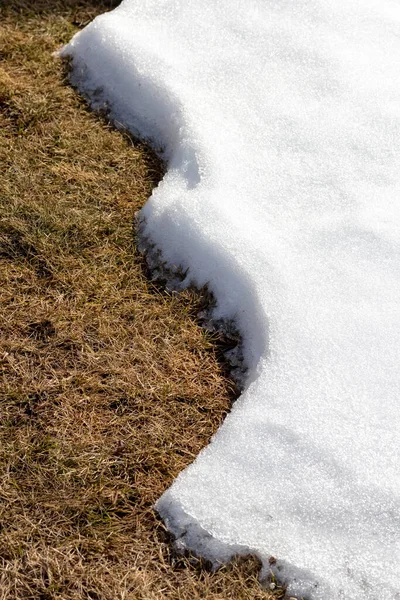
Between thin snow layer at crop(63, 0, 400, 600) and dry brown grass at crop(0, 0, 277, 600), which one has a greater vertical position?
thin snow layer at crop(63, 0, 400, 600)

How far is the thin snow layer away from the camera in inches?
73.9

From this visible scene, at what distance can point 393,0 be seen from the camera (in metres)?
3.32

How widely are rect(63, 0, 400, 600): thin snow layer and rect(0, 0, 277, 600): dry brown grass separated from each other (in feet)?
0.32

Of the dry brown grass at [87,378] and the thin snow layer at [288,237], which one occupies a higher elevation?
the thin snow layer at [288,237]

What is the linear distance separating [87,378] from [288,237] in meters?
0.84

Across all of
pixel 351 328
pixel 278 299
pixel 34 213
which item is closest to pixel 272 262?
pixel 278 299

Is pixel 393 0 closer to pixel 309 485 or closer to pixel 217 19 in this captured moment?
pixel 217 19

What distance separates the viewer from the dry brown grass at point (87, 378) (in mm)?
1819

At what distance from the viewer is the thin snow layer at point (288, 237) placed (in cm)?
188

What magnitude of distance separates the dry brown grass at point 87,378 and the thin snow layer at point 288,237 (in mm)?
98

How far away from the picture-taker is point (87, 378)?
2150 mm

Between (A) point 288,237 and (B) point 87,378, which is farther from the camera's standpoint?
(A) point 288,237

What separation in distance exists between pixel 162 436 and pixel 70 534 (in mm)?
376

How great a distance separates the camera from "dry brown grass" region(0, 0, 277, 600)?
182 cm
